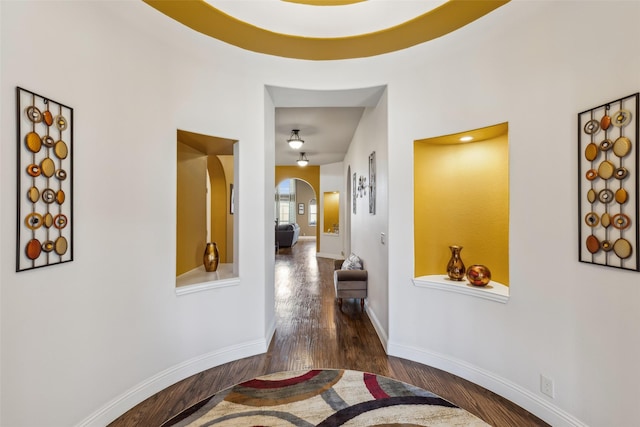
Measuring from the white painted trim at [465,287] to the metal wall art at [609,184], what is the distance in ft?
2.23

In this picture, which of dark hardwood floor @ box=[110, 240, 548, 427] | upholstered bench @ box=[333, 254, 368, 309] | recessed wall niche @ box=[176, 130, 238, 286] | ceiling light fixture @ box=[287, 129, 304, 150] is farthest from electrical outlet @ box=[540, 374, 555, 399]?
ceiling light fixture @ box=[287, 129, 304, 150]

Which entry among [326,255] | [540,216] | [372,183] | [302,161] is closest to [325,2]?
[372,183]

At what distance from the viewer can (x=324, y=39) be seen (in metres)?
2.66

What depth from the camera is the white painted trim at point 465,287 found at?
2336 mm

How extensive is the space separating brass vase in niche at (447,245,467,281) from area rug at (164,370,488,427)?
3.32 ft

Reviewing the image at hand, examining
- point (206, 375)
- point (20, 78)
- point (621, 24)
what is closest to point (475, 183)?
point (621, 24)

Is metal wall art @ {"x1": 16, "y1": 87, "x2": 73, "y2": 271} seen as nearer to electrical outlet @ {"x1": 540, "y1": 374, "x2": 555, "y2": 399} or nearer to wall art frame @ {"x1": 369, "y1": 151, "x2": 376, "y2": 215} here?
wall art frame @ {"x1": 369, "y1": 151, "x2": 376, "y2": 215}

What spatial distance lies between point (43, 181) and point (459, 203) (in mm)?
3191

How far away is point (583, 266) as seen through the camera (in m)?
1.79

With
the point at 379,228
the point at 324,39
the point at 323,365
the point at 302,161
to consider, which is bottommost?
the point at 323,365

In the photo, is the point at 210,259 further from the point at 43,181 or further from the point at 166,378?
the point at 43,181

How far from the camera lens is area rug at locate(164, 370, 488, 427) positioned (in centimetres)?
201

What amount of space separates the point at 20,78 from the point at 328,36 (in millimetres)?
2141

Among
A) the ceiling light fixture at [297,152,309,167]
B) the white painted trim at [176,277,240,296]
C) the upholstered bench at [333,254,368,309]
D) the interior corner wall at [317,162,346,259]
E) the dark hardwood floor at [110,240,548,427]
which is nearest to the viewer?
the dark hardwood floor at [110,240,548,427]
